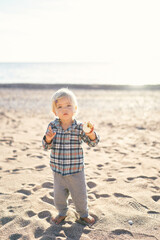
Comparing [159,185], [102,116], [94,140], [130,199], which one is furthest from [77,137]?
[102,116]

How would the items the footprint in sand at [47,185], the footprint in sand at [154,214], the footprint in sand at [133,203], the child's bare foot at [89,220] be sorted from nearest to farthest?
the child's bare foot at [89,220]
the footprint in sand at [154,214]
the footprint in sand at [133,203]
the footprint in sand at [47,185]

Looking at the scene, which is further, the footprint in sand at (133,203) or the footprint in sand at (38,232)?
the footprint in sand at (133,203)

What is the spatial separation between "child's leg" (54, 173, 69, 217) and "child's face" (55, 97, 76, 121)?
646 millimetres

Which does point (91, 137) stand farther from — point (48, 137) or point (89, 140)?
point (48, 137)

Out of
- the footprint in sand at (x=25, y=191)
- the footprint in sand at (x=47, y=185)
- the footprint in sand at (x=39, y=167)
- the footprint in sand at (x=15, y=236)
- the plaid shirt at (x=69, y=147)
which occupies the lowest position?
the footprint in sand at (x=15, y=236)

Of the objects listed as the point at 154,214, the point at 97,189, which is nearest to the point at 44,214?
the point at 97,189

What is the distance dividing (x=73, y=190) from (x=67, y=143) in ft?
1.73

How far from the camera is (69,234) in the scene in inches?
99.0

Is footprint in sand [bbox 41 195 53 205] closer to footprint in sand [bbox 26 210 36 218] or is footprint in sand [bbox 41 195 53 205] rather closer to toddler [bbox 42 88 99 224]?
footprint in sand [bbox 26 210 36 218]

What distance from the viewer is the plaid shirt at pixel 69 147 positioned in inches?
97.3

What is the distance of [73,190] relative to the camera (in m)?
2.56
